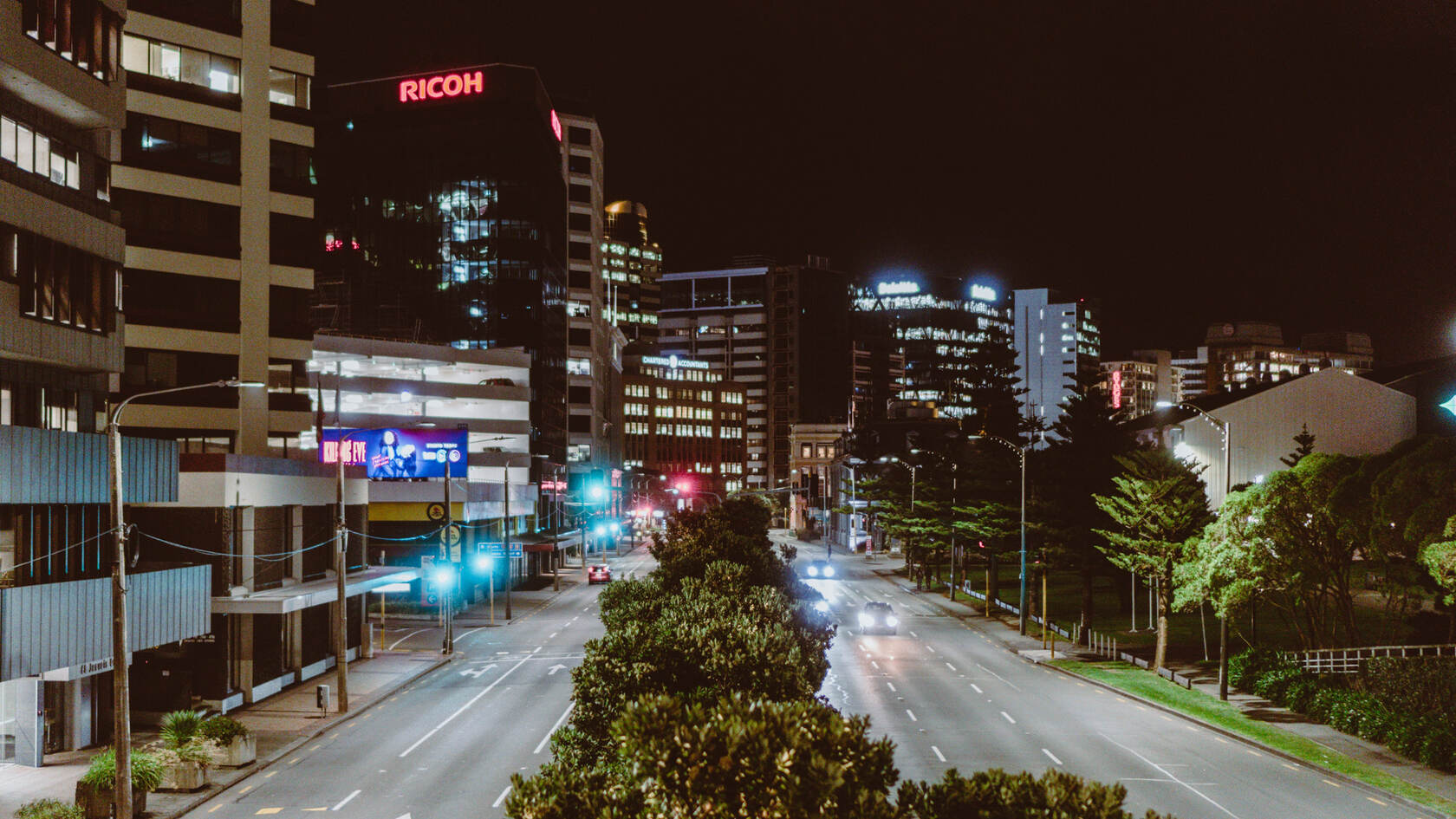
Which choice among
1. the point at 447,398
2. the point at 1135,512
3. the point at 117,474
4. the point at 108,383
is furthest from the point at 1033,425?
the point at 117,474

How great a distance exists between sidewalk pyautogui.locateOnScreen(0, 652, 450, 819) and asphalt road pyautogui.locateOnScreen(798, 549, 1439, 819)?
1659 cm

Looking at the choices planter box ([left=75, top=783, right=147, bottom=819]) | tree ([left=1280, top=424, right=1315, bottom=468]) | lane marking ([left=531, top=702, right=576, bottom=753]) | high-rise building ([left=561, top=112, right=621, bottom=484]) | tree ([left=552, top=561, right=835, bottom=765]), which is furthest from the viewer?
high-rise building ([left=561, top=112, right=621, bottom=484])

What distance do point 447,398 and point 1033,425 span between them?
56.2 m

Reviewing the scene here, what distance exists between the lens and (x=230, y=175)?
59.8 m

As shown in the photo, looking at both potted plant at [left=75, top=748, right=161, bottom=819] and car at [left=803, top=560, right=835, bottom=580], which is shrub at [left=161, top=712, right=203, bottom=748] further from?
car at [left=803, top=560, right=835, bottom=580]

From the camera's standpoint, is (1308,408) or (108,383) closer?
(108,383)

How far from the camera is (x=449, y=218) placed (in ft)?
442

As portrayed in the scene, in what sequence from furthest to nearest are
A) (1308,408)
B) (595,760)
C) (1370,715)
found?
1. (1308,408)
2. (1370,715)
3. (595,760)

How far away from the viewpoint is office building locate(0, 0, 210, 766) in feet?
94.0

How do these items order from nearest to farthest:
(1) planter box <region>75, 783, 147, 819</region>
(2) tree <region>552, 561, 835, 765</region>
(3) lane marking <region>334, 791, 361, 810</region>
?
1. (2) tree <region>552, 561, 835, 765</region>
2. (1) planter box <region>75, 783, 147, 819</region>
3. (3) lane marking <region>334, 791, 361, 810</region>

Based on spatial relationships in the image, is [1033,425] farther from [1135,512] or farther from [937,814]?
[937,814]

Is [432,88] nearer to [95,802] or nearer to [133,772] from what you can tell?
[133,772]

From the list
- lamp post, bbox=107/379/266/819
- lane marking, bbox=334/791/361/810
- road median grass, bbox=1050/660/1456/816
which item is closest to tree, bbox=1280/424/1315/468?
road median grass, bbox=1050/660/1456/816

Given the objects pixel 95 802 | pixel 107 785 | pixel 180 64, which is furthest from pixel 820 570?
pixel 95 802
